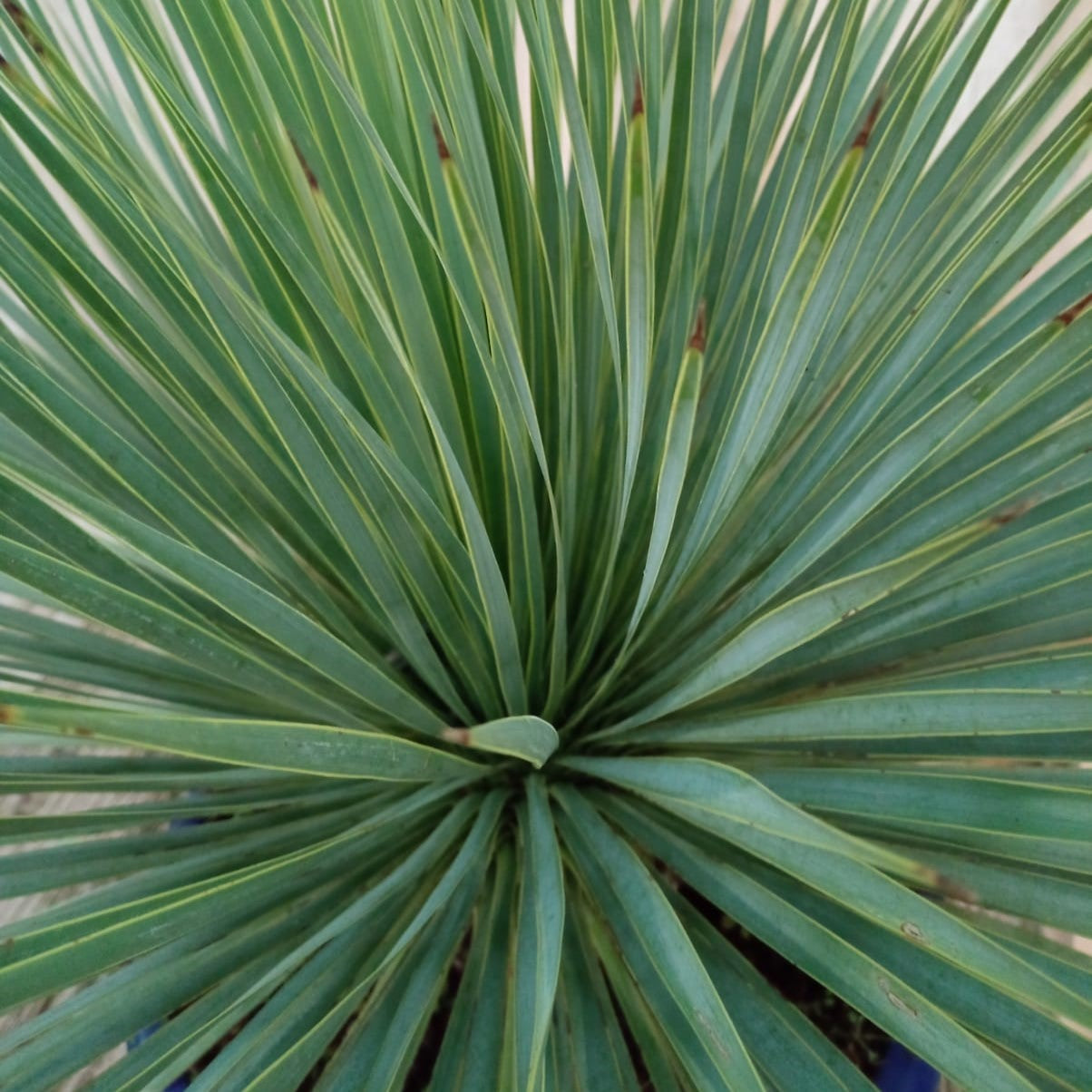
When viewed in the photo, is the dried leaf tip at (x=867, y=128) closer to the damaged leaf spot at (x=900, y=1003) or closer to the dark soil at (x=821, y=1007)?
the damaged leaf spot at (x=900, y=1003)

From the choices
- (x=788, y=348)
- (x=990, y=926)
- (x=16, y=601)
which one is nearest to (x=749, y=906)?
(x=990, y=926)

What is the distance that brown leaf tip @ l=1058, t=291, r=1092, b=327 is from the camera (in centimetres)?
38

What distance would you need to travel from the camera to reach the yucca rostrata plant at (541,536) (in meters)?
0.37

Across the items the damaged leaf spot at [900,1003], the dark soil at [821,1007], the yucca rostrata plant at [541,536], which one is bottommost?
the dark soil at [821,1007]

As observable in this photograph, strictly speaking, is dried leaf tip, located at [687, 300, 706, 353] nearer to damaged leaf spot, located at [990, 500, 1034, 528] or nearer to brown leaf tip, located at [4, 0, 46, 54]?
damaged leaf spot, located at [990, 500, 1034, 528]

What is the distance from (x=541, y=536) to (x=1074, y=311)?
1.07ft

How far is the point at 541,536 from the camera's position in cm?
60

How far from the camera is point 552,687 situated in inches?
20.1

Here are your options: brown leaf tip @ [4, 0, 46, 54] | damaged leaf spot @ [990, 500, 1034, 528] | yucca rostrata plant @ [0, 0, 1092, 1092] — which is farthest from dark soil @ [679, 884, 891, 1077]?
brown leaf tip @ [4, 0, 46, 54]

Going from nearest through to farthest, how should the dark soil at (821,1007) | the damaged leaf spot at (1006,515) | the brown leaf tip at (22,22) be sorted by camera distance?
the damaged leaf spot at (1006,515) < the brown leaf tip at (22,22) < the dark soil at (821,1007)

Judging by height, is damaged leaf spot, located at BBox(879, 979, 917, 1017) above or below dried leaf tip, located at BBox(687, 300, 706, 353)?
below

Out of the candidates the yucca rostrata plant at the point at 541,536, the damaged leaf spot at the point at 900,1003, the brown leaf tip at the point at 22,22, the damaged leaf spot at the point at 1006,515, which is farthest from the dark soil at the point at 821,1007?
the brown leaf tip at the point at 22,22

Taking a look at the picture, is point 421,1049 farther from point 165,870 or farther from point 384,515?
point 384,515

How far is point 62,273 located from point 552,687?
0.34 metres
